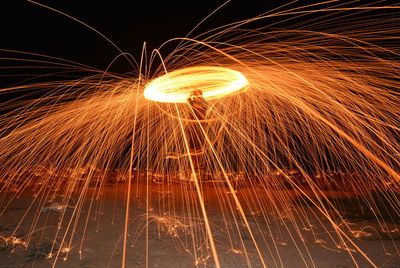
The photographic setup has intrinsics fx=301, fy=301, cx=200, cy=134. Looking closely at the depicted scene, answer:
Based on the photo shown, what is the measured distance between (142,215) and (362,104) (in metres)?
4.42

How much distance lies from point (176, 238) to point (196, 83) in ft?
8.24

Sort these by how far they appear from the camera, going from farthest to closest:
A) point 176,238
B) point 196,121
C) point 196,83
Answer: point 196,83
point 196,121
point 176,238

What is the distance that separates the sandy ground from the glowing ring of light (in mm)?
2031

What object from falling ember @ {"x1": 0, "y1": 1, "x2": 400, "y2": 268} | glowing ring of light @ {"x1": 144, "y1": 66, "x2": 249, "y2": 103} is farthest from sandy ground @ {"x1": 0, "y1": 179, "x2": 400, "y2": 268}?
glowing ring of light @ {"x1": 144, "y1": 66, "x2": 249, "y2": 103}

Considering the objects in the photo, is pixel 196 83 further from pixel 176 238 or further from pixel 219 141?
pixel 176 238

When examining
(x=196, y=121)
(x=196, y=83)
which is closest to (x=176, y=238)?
(x=196, y=121)

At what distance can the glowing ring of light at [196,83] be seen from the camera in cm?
431

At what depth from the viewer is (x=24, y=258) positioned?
141 inches

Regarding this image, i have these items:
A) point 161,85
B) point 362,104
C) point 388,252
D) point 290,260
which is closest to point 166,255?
point 290,260

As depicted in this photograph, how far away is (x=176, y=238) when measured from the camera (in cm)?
461

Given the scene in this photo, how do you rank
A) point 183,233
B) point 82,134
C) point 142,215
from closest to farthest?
point 183,233, point 142,215, point 82,134

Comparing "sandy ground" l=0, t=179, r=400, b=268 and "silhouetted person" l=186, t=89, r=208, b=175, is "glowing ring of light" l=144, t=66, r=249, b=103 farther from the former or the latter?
"sandy ground" l=0, t=179, r=400, b=268

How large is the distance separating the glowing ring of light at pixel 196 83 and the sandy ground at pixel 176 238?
80.0 inches

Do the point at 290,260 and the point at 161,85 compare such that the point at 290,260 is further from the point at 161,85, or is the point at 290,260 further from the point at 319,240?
the point at 161,85
